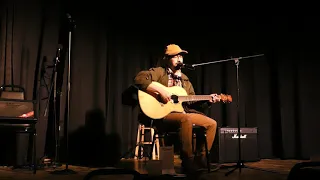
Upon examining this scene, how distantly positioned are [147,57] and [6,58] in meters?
1.89

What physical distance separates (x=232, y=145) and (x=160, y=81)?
1.36m

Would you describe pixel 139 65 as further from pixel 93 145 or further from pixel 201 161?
pixel 201 161

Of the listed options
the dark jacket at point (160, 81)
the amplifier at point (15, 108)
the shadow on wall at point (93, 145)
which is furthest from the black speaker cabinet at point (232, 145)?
the amplifier at point (15, 108)

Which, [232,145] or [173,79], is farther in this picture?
[232,145]

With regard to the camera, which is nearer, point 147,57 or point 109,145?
point 109,145

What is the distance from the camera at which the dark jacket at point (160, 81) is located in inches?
138

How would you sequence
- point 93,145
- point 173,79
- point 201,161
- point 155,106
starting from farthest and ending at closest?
point 93,145
point 173,79
point 201,161
point 155,106

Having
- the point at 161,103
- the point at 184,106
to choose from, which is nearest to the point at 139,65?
the point at 184,106

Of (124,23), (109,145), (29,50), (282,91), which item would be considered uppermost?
(124,23)

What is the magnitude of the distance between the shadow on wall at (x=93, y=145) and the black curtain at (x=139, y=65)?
1cm

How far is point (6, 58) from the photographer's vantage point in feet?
13.4

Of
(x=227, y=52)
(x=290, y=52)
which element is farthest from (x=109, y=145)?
(x=290, y=52)

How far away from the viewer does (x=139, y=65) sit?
16.3 feet

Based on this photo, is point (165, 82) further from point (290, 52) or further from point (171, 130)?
point (290, 52)
